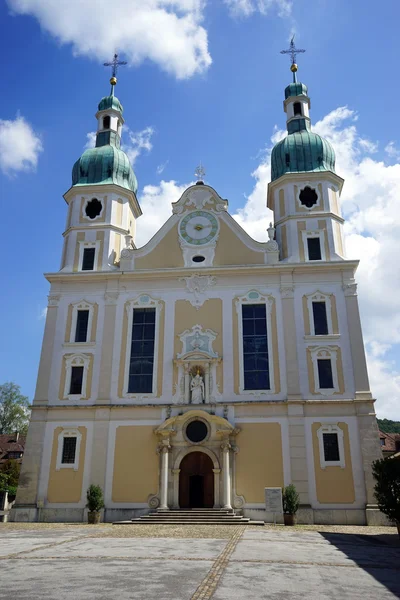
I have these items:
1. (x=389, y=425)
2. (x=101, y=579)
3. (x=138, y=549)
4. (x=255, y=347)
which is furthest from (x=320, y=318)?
(x=389, y=425)

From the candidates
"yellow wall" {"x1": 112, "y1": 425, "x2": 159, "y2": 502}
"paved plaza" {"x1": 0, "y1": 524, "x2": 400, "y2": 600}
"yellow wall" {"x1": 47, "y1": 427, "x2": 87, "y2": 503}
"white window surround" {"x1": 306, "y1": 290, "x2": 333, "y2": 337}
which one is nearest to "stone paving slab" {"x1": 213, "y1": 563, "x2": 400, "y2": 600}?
"paved plaza" {"x1": 0, "y1": 524, "x2": 400, "y2": 600}

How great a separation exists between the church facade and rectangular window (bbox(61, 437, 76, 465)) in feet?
0.17

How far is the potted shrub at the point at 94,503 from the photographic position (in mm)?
23172

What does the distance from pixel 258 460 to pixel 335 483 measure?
3.63 metres

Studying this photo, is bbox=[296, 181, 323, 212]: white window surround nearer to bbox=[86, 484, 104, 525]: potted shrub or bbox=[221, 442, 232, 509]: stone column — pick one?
bbox=[221, 442, 232, 509]: stone column

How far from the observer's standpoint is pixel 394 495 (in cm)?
1677

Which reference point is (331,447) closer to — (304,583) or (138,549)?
(138,549)

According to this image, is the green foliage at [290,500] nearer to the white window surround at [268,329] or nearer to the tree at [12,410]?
the white window surround at [268,329]

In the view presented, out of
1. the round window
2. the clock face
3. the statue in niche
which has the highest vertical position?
the clock face

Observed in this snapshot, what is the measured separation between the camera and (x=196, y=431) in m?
25.4

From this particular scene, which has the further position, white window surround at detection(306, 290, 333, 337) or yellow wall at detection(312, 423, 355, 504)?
white window surround at detection(306, 290, 333, 337)

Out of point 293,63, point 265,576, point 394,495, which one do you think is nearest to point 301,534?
point 394,495

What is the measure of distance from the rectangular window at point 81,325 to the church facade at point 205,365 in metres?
0.08

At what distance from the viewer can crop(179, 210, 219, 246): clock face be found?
3008 centimetres
